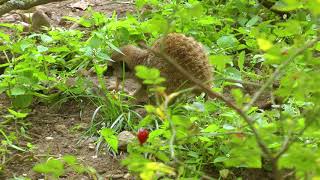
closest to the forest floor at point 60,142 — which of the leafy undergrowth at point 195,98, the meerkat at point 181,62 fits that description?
the leafy undergrowth at point 195,98

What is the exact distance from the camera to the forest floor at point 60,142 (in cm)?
357

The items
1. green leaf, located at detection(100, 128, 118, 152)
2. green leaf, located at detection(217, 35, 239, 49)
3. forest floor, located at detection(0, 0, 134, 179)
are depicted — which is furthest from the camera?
green leaf, located at detection(217, 35, 239, 49)

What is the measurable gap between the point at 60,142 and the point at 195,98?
38.1 inches

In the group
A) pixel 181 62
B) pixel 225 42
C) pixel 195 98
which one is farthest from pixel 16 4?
pixel 225 42

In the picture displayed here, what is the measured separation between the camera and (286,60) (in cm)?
206

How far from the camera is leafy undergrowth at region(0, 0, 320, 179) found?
223 centimetres

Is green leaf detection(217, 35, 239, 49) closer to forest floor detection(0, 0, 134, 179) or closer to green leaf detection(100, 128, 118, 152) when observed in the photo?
forest floor detection(0, 0, 134, 179)

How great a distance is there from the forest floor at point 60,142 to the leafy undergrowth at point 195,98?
2.5 inches

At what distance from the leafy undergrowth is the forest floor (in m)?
0.06

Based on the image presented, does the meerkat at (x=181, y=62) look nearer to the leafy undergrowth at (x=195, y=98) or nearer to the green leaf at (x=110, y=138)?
the leafy undergrowth at (x=195, y=98)

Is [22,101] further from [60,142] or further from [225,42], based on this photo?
[225,42]

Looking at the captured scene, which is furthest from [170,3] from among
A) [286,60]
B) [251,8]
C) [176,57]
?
[286,60]

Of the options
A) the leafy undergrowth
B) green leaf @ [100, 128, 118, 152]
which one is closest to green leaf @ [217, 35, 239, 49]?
the leafy undergrowth

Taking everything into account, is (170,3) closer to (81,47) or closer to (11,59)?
(81,47)
